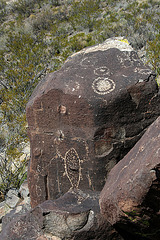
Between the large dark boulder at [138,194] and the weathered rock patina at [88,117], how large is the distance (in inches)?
15.3

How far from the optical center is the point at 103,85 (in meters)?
2.61

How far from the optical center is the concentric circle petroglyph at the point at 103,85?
8.39 feet

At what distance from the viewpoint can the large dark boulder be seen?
1.71 meters

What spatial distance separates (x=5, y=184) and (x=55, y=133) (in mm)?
1799

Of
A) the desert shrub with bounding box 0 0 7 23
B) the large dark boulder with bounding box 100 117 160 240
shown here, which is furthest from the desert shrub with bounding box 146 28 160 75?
the desert shrub with bounding box 0 0 7 23

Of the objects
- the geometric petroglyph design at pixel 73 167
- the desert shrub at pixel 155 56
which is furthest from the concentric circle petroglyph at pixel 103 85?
the desert shrub at pixel 155 56

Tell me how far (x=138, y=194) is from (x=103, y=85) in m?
1.18

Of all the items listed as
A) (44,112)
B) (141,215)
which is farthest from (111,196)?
(44,112)

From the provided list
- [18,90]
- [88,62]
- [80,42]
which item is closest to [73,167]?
[88,62]

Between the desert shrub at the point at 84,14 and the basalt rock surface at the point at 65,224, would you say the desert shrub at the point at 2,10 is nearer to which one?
the desert shrub at the point at 84,14

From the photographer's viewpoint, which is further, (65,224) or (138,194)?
(65,224)

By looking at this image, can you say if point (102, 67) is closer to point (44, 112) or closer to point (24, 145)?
point (44, 112)

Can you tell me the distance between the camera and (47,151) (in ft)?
9.62

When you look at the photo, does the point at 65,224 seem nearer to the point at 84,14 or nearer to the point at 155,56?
the point at 155,56
